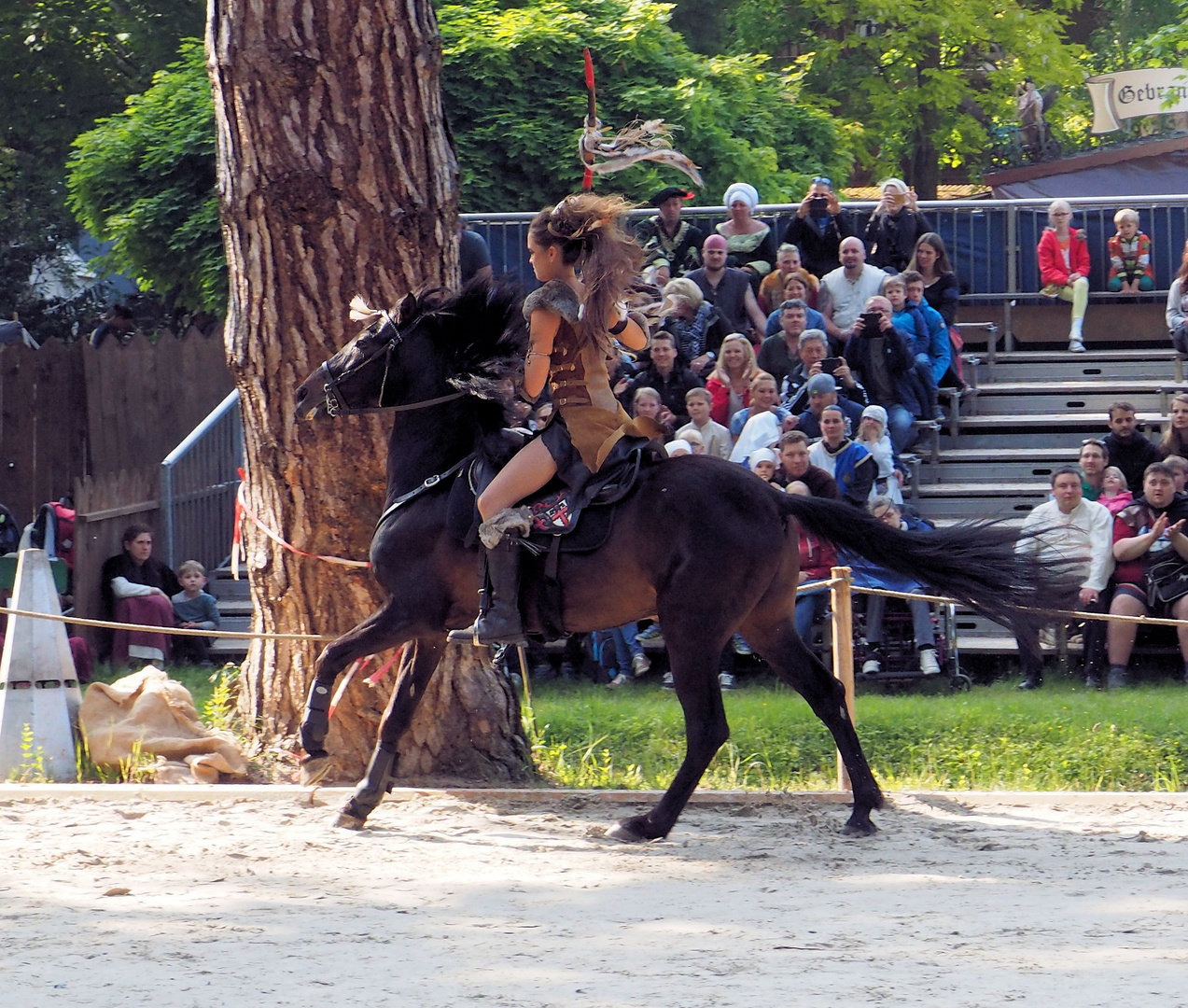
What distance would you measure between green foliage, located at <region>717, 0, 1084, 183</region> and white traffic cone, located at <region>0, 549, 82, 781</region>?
74.5ft

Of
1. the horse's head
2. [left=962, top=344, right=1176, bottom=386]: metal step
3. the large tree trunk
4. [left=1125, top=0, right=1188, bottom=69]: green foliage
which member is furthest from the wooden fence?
the large tree trunk

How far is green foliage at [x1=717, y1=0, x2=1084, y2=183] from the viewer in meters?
28.6

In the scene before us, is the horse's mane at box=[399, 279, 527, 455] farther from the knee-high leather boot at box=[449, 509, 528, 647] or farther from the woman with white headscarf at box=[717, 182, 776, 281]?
the woman with white headscarf at box=[717, 182, 776, 281]

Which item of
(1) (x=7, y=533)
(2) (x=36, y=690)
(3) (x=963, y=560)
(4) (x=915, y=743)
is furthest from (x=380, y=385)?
(1) (x=7, y=533)

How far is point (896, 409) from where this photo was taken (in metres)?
13.1

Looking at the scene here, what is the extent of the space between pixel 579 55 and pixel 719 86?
2472 millimetres

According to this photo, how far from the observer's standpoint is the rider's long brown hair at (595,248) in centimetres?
648

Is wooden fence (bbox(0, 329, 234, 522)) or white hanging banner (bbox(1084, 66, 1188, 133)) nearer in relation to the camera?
wooden fence (bbox(0, 329, 234, 522))

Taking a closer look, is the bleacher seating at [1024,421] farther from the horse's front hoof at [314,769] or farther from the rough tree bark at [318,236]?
the horse's front hoof at [314,769]

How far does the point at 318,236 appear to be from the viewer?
771cm

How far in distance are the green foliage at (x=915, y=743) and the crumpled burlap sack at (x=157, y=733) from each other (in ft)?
5.53

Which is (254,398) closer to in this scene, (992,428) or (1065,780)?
(1065,780)

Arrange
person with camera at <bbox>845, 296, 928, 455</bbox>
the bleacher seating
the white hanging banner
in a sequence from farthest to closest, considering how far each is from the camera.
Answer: the white hanging banner → the bleacher seating → person with camera at <bbox>845, 296, 928, 455</bbox>

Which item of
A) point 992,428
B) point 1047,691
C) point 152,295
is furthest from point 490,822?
point 152,295
